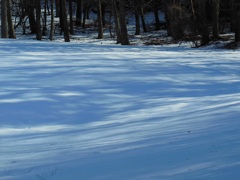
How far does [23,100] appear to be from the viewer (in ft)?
28.8

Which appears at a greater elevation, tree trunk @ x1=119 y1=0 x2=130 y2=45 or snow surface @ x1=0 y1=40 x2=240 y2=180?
tree trunk @ x1=119 y1=0 x2=130 y2=45

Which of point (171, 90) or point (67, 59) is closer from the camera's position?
point (171, 90)

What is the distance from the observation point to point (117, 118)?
25.6 ft

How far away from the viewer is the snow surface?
4.57m

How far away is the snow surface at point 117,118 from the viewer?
4.57 meters

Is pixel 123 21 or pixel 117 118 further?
pixel 123 21

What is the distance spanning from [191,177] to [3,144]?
343 cm

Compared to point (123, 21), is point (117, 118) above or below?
below

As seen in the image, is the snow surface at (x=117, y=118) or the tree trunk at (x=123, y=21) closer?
the snow surface at (x=117, y=118)

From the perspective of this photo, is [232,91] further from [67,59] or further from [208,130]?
[67,59]

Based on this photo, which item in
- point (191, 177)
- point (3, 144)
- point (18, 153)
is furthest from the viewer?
point (3, 144)

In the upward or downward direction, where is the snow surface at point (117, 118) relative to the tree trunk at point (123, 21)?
downward

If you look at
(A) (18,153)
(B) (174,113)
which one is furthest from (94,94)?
(A) (18,153)

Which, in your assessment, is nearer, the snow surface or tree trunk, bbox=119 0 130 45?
the snow surface
